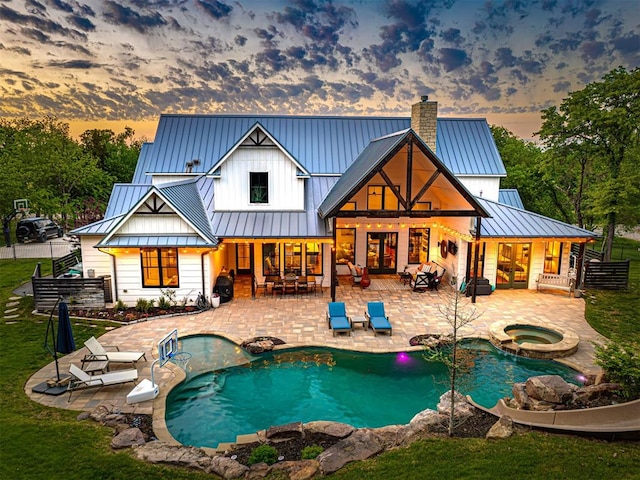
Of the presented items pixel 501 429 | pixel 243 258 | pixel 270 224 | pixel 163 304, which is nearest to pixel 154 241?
pixel 163 304

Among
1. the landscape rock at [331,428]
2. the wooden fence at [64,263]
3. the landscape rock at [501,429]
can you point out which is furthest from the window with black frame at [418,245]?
the wooden fence at [64,263]

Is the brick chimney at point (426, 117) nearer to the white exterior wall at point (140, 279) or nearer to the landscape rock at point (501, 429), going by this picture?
the white exterior wall at point (140, 279)

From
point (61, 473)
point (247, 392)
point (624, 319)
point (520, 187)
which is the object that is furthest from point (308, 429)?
point (520, 187)

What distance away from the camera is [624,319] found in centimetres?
1534

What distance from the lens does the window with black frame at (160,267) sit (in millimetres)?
16312

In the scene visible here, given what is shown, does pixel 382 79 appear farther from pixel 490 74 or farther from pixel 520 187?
pixel 520 187

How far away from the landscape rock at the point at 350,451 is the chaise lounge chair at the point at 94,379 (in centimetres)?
574

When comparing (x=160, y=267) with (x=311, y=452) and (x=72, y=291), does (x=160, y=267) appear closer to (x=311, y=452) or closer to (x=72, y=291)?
(x=72, y=291)

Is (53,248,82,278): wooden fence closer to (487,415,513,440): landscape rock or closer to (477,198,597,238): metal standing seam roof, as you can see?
(487,415,513,440): landscape rock

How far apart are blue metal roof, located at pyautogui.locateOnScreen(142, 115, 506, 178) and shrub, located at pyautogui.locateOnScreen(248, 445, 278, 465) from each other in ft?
56.9

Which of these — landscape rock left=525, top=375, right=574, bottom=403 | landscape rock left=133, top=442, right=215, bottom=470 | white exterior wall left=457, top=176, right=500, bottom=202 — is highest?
white exterior wall left=457, top=176, right=500, bottom=202

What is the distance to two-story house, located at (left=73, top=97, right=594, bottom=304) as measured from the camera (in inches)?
637

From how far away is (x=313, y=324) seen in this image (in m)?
14.7

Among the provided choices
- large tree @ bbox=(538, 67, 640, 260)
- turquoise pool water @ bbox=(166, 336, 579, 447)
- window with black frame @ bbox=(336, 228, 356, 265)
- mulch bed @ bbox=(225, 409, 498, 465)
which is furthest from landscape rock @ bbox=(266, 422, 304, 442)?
large tree @ bbox=(538, 67, 640, 260)
